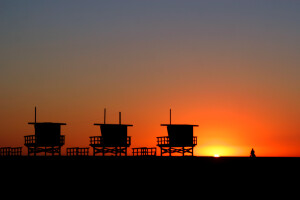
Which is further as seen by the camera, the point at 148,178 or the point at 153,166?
the point at 153,166

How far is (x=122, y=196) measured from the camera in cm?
2492

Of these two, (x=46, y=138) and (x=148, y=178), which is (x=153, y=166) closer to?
(x=148, y=178)

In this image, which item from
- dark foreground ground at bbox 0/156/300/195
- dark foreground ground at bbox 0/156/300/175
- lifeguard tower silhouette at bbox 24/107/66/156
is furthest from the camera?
lifeguard tower silhouette at bbox 24/107/66/156

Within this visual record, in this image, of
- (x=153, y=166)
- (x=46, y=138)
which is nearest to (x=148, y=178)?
(x=153, y=166)

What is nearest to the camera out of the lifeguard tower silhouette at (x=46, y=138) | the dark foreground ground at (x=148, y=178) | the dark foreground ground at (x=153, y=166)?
the dark foreground ground at (x=148, y=178)

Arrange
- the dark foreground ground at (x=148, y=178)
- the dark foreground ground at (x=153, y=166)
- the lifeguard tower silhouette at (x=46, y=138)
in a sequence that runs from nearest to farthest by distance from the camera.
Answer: the dark foreground ground at (x=148, y=178), the dark foreground ground at (x=153, y=166), the lifeguard tower silhouette at (x=46, y=138)

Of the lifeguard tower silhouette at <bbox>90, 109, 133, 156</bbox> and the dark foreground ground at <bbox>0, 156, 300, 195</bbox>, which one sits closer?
the dark foreground ground at <bbox>0, 156, 300, 195</bbox>

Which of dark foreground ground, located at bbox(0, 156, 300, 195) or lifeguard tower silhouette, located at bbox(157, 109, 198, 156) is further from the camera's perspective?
lifeguard tower silhouette, located at bbox(157, 109, 198, 156)

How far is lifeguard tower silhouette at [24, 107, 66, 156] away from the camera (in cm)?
4881

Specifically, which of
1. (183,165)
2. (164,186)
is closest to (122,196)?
(164,186)

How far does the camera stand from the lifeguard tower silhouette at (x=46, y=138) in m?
48.8

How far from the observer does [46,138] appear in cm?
4916

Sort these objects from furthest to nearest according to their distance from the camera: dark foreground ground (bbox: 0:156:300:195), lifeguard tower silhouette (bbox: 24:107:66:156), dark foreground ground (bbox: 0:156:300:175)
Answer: lifeguard tower silhouette (bbox: 24:107:66:156) < dark foreground ground (bbox: 0:156:300:175) < dark foreground ground (bbox: 0:156:300:195)

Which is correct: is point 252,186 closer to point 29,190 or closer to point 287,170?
point 287,170
